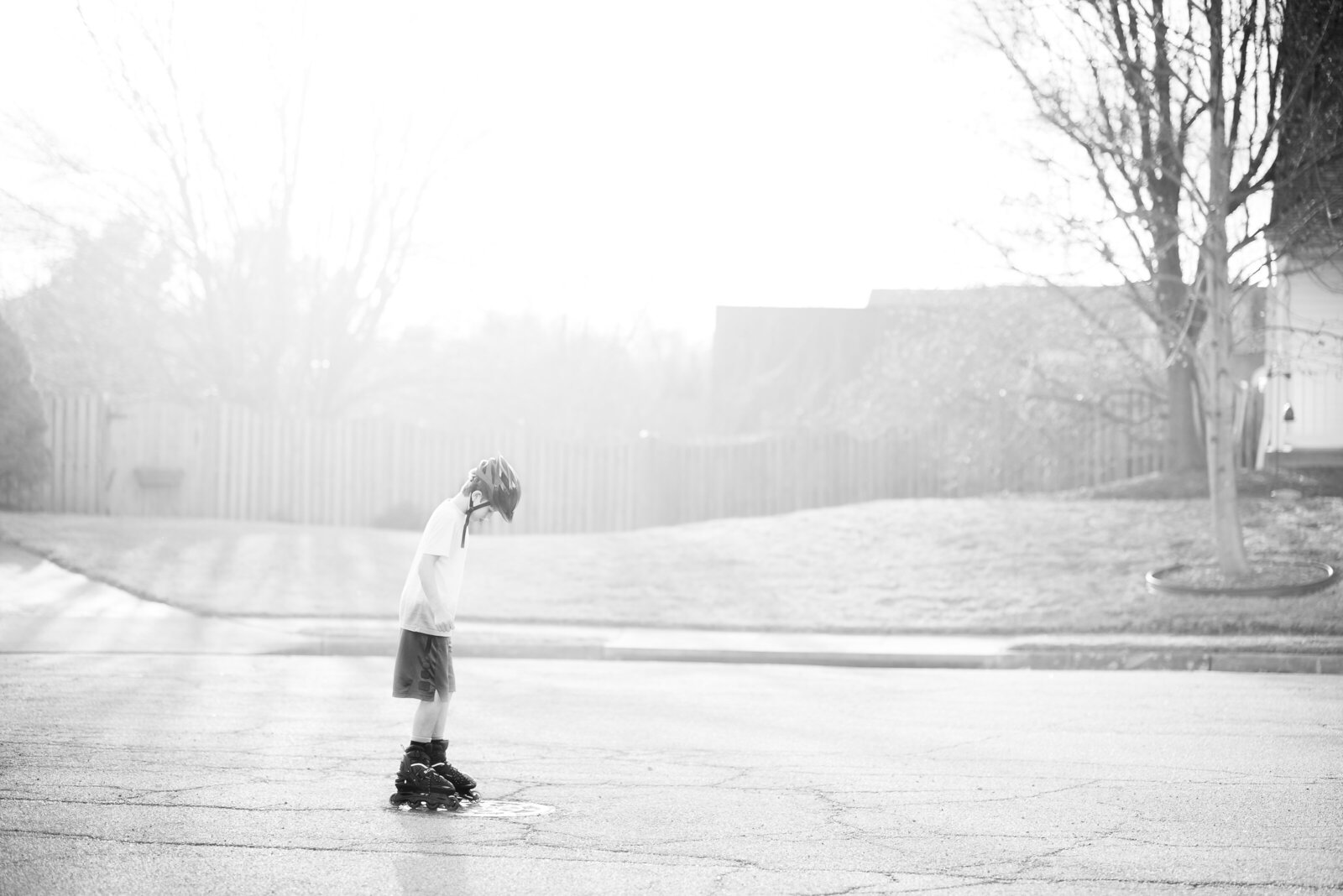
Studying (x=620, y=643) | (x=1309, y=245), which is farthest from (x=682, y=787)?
(x=1309, y=245)

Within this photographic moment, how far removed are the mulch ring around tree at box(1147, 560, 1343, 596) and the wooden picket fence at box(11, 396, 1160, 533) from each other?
6.76 metres

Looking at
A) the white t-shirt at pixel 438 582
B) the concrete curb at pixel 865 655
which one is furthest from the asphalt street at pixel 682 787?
the concrete curb at pixel 865 655

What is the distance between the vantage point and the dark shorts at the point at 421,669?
697 cm

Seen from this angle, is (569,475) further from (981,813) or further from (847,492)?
(981,813)

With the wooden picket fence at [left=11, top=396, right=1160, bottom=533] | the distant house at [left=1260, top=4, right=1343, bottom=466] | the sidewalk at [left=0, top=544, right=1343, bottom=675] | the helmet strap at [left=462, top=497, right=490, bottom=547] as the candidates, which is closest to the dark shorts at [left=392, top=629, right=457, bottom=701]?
the helmet strap at [left=462, top=497, right=490, bottom=547]

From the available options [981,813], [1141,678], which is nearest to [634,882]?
[981,813]

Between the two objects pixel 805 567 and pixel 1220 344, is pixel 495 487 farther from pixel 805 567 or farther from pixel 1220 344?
pixel 805 567

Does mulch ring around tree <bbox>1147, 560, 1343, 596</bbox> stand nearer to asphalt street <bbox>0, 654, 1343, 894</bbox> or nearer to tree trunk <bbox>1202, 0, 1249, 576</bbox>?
tree trunk <bbox>1202, 0, 1249, 576</bbox>

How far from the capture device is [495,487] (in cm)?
717

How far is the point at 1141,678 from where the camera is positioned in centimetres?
1259

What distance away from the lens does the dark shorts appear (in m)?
6.97

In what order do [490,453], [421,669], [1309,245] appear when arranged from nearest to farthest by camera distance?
[421,669] → [1309,245] → [490,453]

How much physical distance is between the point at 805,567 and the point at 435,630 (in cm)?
1335

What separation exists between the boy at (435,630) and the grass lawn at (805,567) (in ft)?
32.2
